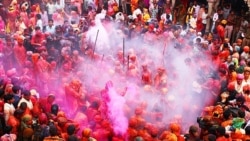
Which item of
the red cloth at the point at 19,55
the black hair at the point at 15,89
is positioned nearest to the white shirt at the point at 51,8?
the red cloth at the point at 19,55

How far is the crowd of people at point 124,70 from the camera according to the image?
8141 mm

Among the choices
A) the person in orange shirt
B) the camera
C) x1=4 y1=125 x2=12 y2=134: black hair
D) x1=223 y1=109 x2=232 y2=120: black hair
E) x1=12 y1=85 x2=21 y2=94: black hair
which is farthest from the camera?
the person in orange shirt

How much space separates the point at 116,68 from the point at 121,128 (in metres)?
2.35

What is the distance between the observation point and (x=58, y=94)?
938cm

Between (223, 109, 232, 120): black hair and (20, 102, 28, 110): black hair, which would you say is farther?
(223, 109, 232, 120): black hair

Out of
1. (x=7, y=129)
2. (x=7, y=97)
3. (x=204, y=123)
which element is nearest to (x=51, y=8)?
(x=7, y=97)

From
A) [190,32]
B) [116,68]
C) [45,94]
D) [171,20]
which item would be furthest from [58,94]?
[171,20]

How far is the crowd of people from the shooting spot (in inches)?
320

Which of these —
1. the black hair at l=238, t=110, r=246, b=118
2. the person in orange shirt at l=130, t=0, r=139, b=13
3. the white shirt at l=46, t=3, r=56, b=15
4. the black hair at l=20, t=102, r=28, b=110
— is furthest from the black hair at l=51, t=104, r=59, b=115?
the person in orange shirt at l=130, t=0, r=139, b=13

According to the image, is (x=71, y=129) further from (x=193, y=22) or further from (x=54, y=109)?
(x=193, y=22)

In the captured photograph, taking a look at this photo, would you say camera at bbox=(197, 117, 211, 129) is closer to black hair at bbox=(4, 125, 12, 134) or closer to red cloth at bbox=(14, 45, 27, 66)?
black hair at bbox=(4, 125, 12, 134)

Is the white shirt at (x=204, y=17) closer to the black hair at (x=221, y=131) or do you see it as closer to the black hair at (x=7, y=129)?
the black hair at (x=221, y=131)

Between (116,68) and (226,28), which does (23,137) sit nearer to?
(116,68)

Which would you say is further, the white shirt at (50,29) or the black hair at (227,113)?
the white shirt at (50,29)
